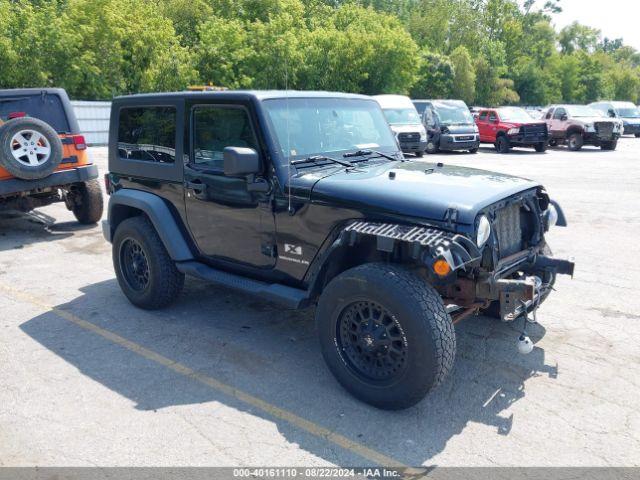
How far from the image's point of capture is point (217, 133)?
4.84m

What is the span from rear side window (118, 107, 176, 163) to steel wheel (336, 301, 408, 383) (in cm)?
235

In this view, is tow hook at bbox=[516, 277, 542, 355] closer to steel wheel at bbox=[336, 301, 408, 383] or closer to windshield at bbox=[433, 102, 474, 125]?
steel wheel at bbox=[336, 301, 408, 383]

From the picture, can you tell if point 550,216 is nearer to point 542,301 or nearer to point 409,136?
point 542,301

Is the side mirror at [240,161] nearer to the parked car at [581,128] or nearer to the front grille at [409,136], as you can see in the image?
the front grille at [409,136]

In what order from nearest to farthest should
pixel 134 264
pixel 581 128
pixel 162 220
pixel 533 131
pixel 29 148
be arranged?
pixel 162 220 < pixel 134 264 < pixel 29 148 < pixel 533 131 < pixel 581 128

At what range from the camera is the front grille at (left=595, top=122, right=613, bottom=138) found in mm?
22875

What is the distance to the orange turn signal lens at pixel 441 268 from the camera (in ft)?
11.2

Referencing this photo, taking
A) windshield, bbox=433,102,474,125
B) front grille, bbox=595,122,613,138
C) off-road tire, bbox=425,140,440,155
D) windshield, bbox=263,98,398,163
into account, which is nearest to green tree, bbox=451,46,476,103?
front grille, bbox=595,122,613,138

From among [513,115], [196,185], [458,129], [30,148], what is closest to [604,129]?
[513,115]

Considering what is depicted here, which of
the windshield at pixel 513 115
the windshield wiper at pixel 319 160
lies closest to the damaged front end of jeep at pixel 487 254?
A: the windshield wiper at pixel 319 160

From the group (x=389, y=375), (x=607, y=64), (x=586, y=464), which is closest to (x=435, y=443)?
(x=389, y=375)

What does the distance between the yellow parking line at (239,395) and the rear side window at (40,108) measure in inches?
147

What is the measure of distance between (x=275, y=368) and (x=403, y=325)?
1.28 m

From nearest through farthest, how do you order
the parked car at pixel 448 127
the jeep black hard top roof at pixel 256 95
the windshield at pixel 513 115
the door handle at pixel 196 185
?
the jeep black hard top roof at pixel 256 95, the door handle at pixel 196 185, the parked car at pixel 448 127, the windshield at pixel 513 115
